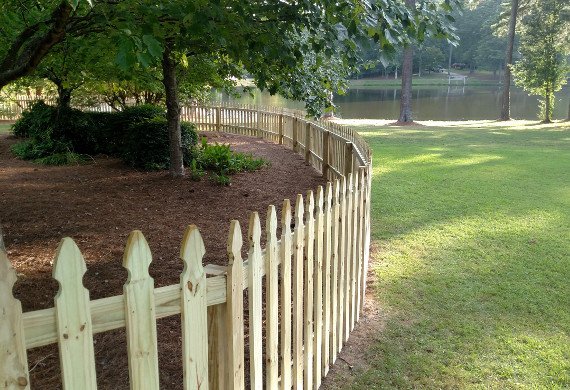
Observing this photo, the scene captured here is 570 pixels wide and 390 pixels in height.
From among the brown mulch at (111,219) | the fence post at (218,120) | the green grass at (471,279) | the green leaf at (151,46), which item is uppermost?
the green leaf at (151,46)

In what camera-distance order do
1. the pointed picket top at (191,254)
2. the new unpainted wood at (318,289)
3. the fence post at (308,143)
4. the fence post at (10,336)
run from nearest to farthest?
the fence post at (10,336), the pointed picket top at (191,254), the new unpainted wood at (318,289), the fence post at (308,143)

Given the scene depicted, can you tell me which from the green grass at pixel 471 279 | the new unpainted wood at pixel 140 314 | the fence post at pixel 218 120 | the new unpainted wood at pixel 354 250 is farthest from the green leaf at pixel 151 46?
the fence post at pixel 218 120

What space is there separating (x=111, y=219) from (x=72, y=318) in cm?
624

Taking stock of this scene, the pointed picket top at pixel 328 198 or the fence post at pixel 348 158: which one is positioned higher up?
the pointed picket top at pixel 328 198

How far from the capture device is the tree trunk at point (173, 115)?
10.2 metres

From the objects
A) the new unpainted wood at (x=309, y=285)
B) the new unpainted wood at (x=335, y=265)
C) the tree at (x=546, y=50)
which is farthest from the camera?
the tree at (x=546, y=50)

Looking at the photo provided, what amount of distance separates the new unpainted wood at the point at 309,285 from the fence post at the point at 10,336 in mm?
1912

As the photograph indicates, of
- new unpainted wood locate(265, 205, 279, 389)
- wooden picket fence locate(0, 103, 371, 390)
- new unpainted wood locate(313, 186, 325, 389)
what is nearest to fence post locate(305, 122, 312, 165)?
wooden picket fence locate(0, 103, 371, 390)

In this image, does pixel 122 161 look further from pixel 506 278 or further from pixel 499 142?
pixel 499 142

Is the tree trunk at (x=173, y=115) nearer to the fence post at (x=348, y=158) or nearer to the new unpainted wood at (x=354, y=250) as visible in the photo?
the fence post at (x=348, y=158)

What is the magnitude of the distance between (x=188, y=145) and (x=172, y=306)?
10.5 meters

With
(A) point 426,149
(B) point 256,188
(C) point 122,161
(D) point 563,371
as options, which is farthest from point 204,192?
(A) point 426,149

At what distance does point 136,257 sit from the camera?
175 cm

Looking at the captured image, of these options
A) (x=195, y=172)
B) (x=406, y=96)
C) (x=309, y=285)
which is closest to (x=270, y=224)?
(x=309, y=285)
